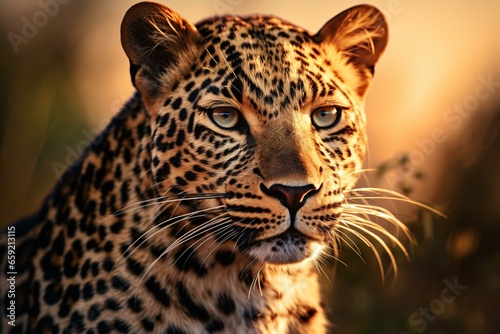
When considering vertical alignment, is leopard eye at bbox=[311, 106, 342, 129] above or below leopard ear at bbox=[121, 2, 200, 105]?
below

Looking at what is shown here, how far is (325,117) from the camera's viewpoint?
203 inches

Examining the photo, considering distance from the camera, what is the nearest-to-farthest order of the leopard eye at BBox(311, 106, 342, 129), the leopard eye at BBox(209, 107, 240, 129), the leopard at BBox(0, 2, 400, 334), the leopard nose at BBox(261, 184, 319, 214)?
the leopard nose at BBox(261, 184, 319, 214)
the leopard at BBox(0, 2, 400, 334)
the leopard eye at BBox(209, 107, 240, 129)
the leopard eye at BBox(311, 106, 342, 129)

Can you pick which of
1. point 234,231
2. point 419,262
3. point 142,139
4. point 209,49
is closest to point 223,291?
point 234,231

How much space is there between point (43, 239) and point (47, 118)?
3142mm

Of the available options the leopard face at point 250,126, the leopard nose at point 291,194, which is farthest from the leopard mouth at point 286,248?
the leopard nose at point 291,194

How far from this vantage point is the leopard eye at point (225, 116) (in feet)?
16.4

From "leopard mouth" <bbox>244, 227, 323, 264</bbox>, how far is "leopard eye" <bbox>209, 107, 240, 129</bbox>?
2.29 feet

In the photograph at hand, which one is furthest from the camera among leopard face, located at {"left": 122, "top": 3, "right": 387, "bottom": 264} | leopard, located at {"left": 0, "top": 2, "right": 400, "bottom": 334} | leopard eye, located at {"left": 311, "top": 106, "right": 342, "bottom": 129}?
leopard eye, located at {"left": 311, "top": 106, "right": 342, "bottom": 129}

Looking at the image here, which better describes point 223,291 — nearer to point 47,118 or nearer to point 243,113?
point 243,113

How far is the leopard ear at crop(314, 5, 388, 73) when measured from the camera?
5.51 metres

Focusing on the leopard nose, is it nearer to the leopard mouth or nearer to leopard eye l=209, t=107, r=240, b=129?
the leopard mouth

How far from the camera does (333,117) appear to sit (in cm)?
519

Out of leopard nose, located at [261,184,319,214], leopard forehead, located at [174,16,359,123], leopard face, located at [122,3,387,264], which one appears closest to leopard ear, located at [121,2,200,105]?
leopard face, located at [122,3,387,264]

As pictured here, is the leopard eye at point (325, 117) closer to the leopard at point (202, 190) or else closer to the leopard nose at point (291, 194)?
the leopard at point (202, 190)
